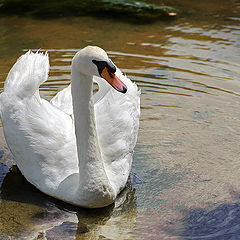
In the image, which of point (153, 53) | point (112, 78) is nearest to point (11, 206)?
point (112, 78)

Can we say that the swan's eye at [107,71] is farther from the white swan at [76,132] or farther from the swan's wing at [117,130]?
the swan's wing at [117,130]

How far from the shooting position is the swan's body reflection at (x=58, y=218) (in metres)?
4.51

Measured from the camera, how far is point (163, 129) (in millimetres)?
6238

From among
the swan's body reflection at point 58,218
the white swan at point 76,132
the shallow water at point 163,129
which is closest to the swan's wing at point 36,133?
the white swan at point 76,132

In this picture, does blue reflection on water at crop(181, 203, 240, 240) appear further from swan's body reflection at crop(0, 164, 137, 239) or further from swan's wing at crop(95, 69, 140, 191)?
swan's wing at crop(95, 69, 140, 191)

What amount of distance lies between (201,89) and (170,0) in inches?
199

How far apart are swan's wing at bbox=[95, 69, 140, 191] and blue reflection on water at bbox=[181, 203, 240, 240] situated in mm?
732

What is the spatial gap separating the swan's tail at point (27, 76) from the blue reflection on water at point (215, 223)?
72.3 inches

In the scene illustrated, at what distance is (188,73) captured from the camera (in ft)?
25.6

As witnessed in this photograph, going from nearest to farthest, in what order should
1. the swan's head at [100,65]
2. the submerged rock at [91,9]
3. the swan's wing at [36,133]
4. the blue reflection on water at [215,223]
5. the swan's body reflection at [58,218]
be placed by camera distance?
the swan's head at [100,65], the blue reflection on water at [215,223], the swan's body reflection at [58,218], the swan's wing at [36,133], the submerged rock at [91,9]

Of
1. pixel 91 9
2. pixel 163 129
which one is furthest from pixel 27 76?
pixel 91 9

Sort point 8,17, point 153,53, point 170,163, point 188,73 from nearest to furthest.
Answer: point 170,163
point 188,73
point 153,53
point 8,17

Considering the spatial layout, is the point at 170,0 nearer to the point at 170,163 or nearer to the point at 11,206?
the point at 170,163

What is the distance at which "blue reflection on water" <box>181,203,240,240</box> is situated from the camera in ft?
14.3
